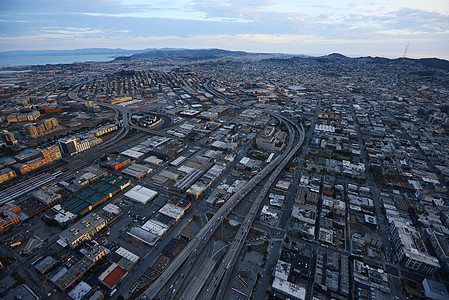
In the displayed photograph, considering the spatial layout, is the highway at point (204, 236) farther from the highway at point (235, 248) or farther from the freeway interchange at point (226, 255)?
the highway at point (235, 248)

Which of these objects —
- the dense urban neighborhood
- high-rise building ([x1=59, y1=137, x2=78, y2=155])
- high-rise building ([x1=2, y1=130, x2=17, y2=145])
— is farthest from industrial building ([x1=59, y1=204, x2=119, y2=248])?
high-rise building ([x1=2, y1=130, x2=17, y2=145])

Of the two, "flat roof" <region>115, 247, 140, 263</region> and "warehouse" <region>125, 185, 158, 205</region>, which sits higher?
"warehouse" <region>125, 185, 158, 205</region>

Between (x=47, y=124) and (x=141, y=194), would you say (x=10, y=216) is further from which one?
(x=47, y=124)

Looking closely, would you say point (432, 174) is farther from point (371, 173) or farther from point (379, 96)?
point (379, 96)

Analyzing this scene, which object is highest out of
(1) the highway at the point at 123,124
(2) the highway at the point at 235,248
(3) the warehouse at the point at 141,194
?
(1) the highway at the point at 123,124

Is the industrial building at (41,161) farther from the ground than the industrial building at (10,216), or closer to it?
farther from the ground

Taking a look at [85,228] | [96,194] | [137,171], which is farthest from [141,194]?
[85,228]

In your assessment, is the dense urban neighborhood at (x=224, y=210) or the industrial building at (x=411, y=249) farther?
the industrial building at (x=411, y=249)

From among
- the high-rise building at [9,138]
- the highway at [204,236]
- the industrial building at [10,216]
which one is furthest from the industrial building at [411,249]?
the high-rise building at [9,138]

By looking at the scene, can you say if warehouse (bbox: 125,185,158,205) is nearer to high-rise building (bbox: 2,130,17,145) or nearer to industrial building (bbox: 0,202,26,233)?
industrial building (bbox: 0,202,26,233)
